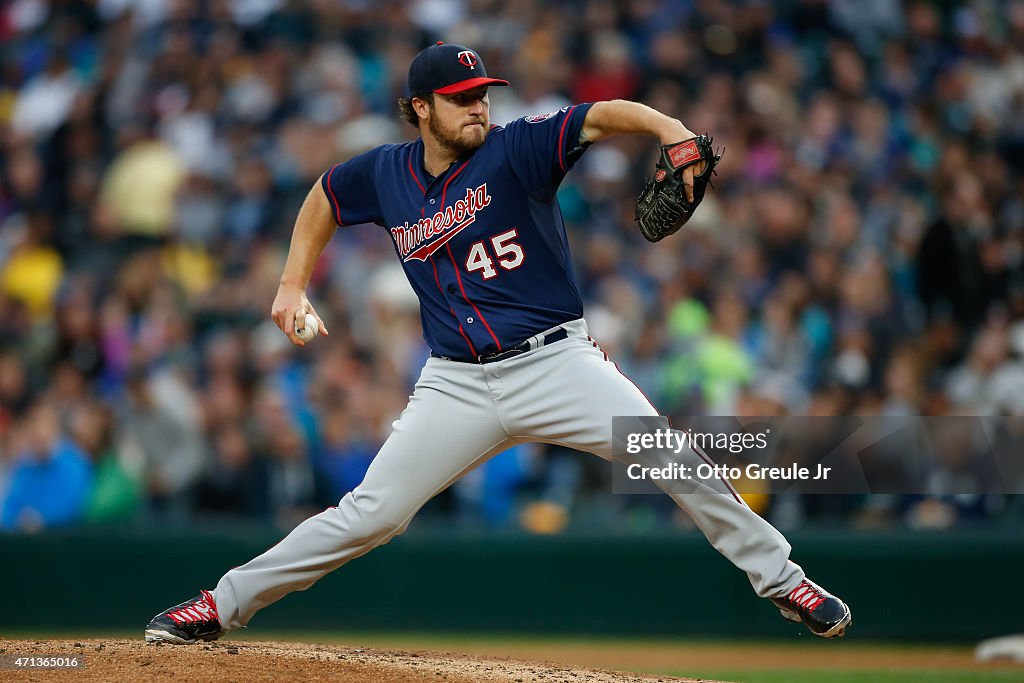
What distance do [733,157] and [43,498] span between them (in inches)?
209

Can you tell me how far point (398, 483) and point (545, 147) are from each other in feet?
3.87

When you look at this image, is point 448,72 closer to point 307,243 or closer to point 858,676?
point 307,243

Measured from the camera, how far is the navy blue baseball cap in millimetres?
4430

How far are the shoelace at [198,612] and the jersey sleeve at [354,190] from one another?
4.58ft

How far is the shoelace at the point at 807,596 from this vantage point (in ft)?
14.1

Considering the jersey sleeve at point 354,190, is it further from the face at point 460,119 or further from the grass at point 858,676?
the grass at point 858,676

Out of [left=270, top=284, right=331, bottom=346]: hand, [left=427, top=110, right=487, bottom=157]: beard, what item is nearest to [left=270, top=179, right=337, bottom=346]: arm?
[left=270, top=284, right=331, bottom=346]: hand

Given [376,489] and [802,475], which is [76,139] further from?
[376,489]

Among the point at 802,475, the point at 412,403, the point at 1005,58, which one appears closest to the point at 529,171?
the point at 412,403

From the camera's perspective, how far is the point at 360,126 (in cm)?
1042

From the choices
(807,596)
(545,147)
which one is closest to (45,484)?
(545,147)

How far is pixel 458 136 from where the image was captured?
4496 mm

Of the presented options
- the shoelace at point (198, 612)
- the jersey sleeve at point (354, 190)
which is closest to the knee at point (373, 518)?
the shoelace at point (198, 612)

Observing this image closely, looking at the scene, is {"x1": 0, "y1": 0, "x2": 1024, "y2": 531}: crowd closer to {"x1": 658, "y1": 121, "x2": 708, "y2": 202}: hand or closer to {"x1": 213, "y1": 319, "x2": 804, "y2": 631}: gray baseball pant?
{"x1": 213, "y1": 319, "x2": 804, "y2": 631}: gray baseball pant
